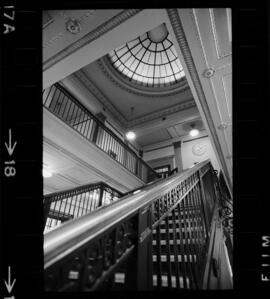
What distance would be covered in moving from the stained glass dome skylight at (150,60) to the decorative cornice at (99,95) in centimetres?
133

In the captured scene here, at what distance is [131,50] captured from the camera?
9.19 metres

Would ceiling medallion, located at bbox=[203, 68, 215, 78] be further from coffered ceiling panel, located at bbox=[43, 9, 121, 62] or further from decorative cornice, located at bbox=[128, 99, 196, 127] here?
decorative cornice, located at bbox=[128, 99, 196, 127]

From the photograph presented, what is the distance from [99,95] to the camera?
9.84 meters

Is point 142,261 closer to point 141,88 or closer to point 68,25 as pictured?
point 68,25

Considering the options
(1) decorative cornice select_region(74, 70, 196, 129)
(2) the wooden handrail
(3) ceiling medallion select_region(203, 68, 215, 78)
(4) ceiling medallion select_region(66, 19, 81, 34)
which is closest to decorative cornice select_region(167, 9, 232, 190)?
(3) ceiling medallion select_region(203, 68, 215, 78)

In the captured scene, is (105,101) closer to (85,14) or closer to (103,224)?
(85,14)

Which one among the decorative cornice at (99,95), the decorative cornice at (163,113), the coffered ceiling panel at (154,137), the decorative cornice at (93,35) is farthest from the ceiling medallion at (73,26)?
the coffered ceiling panel at (154,137)

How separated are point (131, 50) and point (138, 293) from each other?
A: 9.55 meters

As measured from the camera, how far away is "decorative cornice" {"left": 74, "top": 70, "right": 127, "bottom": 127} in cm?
896

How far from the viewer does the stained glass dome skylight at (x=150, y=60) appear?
29.3 ft

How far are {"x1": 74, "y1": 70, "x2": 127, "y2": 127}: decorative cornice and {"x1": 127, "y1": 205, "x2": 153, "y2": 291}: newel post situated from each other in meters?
8.61

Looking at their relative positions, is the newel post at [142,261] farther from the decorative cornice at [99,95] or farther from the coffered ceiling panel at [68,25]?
the decorative cornice at [99,95]

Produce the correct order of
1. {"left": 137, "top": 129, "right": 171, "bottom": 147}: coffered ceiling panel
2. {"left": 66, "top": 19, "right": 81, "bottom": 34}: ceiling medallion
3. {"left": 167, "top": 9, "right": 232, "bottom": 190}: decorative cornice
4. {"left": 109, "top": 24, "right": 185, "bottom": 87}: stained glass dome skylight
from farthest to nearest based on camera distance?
{"left": 137, "top": 129, "right": 171, "bottom": 147}: coffered ceiling panel, {"left": 109, "top": 24, "right": 185, "bottom": 87}: stained glass dome skylight, {"left": 167, "top": 9, "right": 232, "bottom": 190}: decorative cornice, {"left": 66, "top": 19, "right": 81, "bottom": 34}: ceiling medallion
